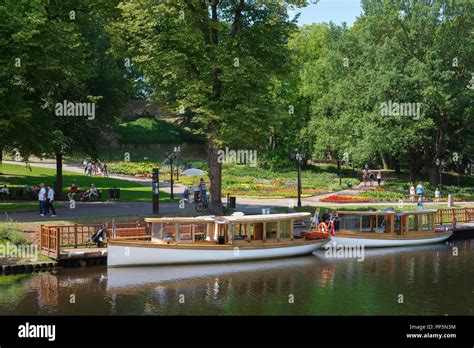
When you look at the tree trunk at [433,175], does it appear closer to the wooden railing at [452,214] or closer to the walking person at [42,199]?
the wooden railing at [452,214]

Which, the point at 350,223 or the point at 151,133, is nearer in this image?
the point at 350,223

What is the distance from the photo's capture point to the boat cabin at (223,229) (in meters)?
32.8

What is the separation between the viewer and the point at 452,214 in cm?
4562

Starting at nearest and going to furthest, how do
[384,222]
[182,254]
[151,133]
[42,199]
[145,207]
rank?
[182,254] → [42,199] → [384,222] → [145,207] → [151,133]

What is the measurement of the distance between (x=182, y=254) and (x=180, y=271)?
1400 millimetres

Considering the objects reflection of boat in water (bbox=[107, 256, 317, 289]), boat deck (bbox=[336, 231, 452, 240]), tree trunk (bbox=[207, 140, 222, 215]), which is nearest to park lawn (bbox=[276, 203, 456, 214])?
tree trunk (bbox=[207, 140, 222, 215])

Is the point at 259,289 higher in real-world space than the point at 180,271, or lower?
lower

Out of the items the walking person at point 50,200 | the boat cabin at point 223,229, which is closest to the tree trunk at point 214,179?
the boat cabin at point 223,229

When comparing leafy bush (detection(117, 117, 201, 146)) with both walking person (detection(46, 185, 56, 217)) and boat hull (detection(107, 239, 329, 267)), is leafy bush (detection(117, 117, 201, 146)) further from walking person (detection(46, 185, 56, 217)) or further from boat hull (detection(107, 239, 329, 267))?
boat hull (detection(107, 239, 329, 267))

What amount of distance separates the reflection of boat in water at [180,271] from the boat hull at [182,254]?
32 centimetres

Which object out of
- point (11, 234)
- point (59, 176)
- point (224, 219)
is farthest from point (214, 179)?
point (11, 234)

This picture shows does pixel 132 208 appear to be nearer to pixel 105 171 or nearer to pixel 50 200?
pixel 50 200

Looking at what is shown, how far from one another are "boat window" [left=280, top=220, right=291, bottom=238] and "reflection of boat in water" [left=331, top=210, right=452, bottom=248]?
359 centimetres

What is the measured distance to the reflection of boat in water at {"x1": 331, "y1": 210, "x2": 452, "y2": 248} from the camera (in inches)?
1506
